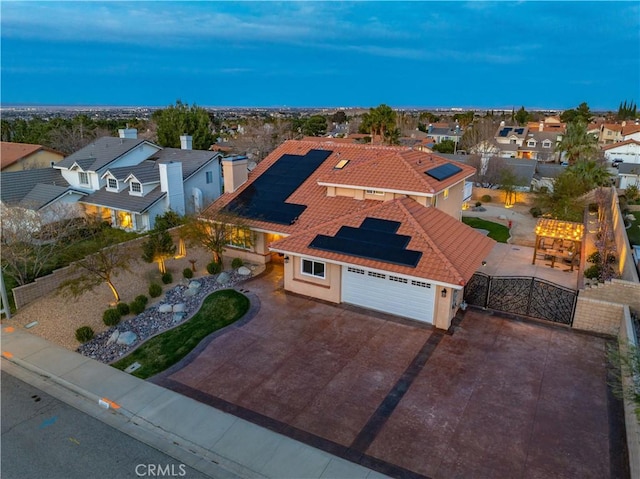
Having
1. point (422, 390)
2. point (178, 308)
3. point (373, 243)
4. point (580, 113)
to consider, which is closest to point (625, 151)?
point (580, 113)

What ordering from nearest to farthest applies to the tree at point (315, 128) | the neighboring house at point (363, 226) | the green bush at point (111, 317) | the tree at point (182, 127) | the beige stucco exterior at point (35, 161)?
the neighboring house at point (363, 226) → the green bush at point (111, 317) → the beige stucco exterior at point (35, 161) → the tree at point (182, 127) → the tree at point (315, 128)

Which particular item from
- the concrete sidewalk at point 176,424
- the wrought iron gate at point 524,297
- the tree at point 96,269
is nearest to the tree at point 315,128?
the tree at point 96,269

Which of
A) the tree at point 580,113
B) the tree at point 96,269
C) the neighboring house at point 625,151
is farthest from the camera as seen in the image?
the tree at point 580,113

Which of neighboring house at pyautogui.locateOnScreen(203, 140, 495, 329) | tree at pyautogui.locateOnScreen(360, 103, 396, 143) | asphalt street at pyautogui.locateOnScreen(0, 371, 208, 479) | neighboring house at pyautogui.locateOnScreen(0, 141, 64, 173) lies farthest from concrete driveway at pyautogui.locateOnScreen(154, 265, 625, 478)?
tree at pyautogui.locateOnScreen(360, 103, 396, 143)

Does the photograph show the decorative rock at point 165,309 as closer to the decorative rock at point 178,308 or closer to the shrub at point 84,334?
the decorative rock at point 178,308

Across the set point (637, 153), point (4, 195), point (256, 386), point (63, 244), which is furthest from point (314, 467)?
point (637, 153)

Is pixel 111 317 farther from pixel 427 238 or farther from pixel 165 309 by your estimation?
pixel 427 238

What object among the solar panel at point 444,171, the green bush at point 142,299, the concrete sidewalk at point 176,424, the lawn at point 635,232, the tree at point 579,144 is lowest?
the concrete sidewalk at point 176,424

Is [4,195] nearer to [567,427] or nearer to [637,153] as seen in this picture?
[567,427]
